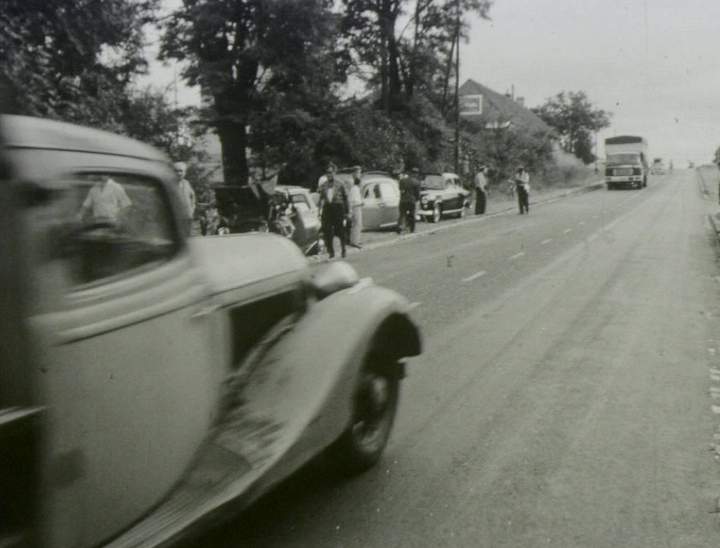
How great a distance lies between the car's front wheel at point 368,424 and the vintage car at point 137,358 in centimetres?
2

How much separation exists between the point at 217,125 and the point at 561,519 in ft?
97.7

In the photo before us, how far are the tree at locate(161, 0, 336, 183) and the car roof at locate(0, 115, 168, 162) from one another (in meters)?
28.6

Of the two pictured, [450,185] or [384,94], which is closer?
[450,185]

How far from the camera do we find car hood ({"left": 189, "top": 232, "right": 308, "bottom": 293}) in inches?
163

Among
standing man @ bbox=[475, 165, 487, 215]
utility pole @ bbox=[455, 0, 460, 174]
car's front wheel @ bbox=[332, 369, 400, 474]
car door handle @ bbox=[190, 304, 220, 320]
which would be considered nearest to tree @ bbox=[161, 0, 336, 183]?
standing man @ bbox=[475, 165, 487, 215]

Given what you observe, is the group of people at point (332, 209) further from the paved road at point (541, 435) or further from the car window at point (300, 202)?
the paved road at point (541, 435)

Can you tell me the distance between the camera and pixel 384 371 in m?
5.00

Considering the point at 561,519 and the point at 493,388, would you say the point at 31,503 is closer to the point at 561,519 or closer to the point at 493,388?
the point at 561,519

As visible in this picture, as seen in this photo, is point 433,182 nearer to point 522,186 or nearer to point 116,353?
point 522,186

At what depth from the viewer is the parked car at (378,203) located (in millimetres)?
25484

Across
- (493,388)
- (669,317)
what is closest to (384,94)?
(669,317)

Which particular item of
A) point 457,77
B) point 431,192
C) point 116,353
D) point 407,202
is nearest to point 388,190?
point 407,202

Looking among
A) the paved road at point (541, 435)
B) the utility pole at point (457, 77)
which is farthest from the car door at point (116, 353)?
the utility pole at point (457, 77)

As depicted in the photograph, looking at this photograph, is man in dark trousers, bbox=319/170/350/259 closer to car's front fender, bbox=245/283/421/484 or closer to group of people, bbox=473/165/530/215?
car's front fender, bbox=245/283/421/484
